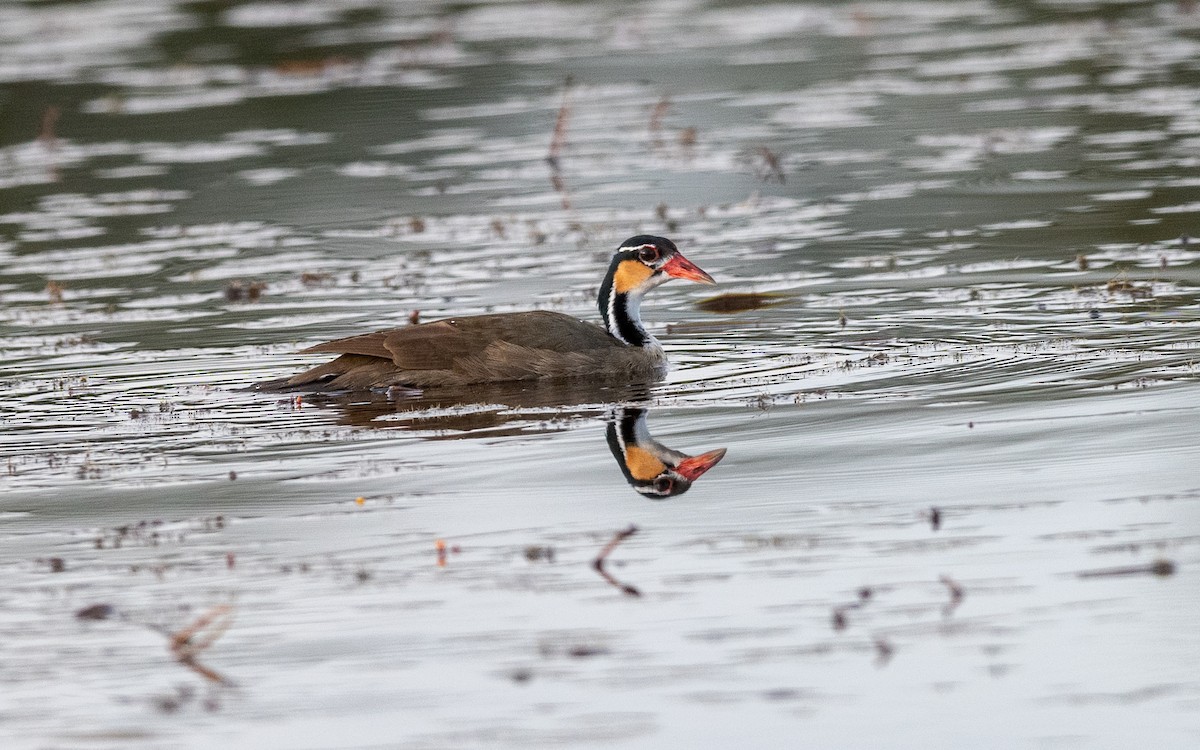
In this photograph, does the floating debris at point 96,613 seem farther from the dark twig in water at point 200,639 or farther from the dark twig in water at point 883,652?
the dark twig in water at point 883,652

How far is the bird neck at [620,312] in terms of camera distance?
13.6 metres

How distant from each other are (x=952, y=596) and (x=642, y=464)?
2.88 meters

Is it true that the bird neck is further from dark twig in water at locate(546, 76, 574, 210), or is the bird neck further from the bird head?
dark twig in water at locate(546, 76, 574, 210)

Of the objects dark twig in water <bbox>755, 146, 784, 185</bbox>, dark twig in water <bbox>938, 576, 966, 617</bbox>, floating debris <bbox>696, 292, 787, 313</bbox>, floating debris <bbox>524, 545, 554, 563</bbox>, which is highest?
dark twig in water <bbox>755, 146, 784, 185</bbox>

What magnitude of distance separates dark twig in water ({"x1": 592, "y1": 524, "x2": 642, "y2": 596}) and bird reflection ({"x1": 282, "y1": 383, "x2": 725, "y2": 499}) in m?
1.31

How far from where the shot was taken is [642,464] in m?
10.2

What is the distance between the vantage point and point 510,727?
21.7 feet

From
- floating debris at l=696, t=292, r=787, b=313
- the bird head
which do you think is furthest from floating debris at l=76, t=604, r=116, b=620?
floating debris at l=696, t=292, r=787, b=313

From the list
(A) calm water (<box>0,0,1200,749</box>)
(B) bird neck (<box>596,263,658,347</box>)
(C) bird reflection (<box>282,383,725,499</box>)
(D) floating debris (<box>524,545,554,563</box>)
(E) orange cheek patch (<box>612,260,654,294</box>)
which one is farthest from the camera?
(E) orange cheek patch (<box>612,260,654,294</box>)

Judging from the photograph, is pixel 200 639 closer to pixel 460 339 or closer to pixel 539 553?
pixel 539 553

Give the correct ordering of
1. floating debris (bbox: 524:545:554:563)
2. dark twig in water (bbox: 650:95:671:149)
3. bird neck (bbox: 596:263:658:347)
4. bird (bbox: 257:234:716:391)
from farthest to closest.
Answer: dark twig in water (bbox: 650:95:671:149) < bird neck (bbox: 596:263:658:347) < bird (bbox: 257:234:716:391) < floating debris (bbox: 524:545:554:563)

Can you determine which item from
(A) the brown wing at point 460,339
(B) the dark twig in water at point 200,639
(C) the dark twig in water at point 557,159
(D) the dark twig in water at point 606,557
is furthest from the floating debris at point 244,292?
(B) the dark twig in water at point 200,639

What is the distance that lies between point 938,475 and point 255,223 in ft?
39.3

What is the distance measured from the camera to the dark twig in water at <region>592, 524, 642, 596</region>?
312 inches
